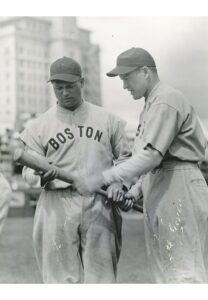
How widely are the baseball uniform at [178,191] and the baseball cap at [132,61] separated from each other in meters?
0.21

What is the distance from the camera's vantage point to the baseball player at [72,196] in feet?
7.96

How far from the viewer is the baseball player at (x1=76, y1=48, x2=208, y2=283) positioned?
7.04 feet

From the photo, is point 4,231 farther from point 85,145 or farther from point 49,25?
point 49,25

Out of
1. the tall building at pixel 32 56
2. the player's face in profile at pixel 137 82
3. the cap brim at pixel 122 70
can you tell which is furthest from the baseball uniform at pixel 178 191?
the tall building at pixel 32 56

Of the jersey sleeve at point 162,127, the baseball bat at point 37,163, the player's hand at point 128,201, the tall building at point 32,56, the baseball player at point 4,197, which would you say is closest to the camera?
the jersey sleeve at point 162,127

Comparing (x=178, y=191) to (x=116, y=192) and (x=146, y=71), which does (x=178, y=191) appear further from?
(x=146, y=71)

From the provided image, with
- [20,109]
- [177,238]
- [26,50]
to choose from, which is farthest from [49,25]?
[177,238]

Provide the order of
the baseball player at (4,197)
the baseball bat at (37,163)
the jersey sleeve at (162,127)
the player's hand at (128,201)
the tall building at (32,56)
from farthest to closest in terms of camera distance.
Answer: the tall building at (32,56), the baseball player at (4,197), the player's hand at (128,201), the baseball bat at (37,163), the jersey sleeve at (162,127)

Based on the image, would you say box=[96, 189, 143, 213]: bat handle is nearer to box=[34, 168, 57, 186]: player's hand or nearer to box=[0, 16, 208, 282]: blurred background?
box=[34, 168, 57, 186]: player's hand

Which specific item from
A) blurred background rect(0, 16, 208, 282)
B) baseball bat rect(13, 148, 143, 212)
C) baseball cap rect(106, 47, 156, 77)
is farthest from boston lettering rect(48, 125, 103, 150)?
baseball cap rect(106, 47, 156, 77)

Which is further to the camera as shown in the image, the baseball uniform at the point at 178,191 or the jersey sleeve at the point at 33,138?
the jersey sleeve at the point at 33,138

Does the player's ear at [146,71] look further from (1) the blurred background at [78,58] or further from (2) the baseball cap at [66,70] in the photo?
(2) the baseball cap at [66,70]

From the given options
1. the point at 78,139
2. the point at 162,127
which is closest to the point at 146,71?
the point at 162,127

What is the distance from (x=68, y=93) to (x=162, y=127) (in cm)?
63
